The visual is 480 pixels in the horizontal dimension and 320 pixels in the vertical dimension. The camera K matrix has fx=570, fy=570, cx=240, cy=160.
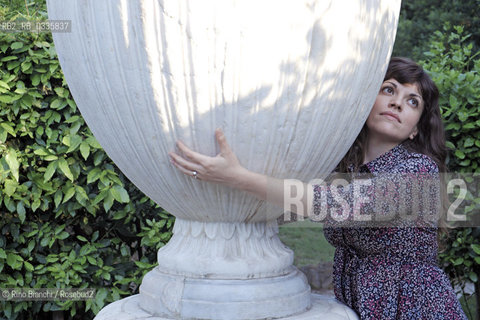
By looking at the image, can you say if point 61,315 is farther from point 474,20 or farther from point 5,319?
point 474,20

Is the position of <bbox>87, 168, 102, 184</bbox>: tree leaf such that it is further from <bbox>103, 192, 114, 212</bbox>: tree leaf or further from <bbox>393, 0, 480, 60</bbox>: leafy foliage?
<bbox>393, 0, 480, 60</bbox>: leafy foliage

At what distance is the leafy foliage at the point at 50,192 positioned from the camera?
3.05 meters

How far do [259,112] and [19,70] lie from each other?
1.87 metres

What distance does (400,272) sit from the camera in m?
2.16

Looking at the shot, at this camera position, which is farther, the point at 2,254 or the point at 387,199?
the point at 2,254

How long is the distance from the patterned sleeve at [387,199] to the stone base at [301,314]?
0.34 m

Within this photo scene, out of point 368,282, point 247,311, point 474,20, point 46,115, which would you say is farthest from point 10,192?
point 474,20

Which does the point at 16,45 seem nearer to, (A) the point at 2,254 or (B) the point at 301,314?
(A) the point at 2,254

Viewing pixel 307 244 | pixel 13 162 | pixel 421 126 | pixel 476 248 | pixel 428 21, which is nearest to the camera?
pixel 421 126

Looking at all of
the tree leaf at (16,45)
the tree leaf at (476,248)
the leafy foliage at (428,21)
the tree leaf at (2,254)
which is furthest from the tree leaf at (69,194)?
the leafy foliage at (428,21)

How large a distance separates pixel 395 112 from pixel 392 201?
442mm

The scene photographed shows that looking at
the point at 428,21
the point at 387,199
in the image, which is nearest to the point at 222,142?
the point at 387,199

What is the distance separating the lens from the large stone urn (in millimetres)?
1686

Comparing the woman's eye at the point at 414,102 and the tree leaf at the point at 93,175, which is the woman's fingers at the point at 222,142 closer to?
the woman's eye at the point at 414,102
